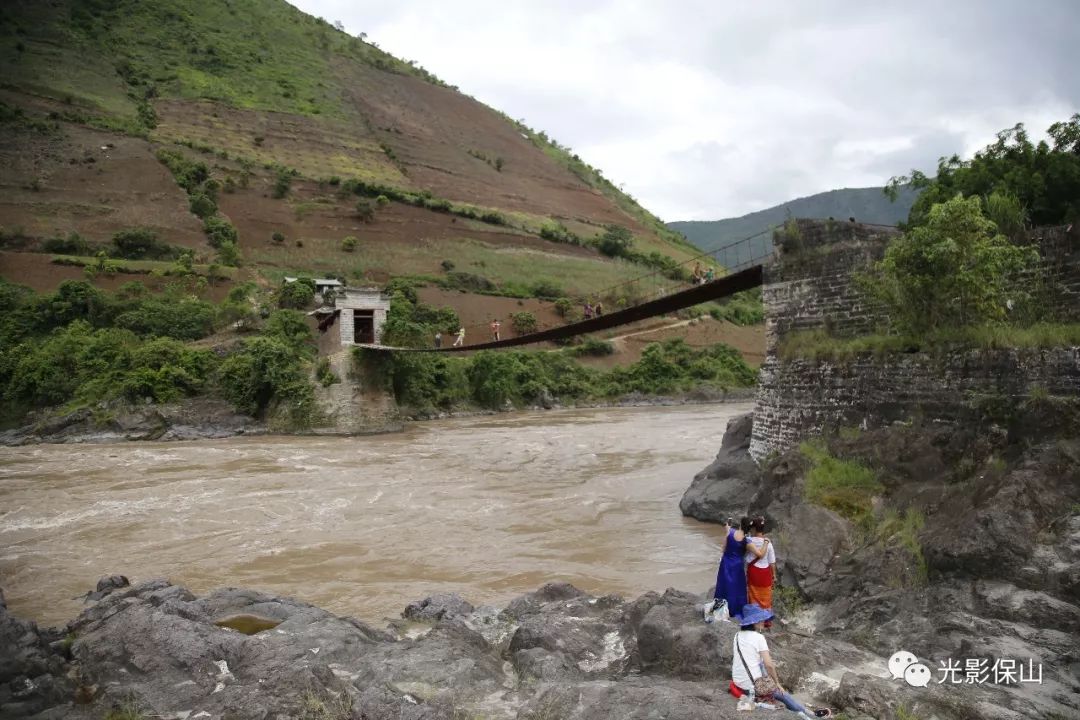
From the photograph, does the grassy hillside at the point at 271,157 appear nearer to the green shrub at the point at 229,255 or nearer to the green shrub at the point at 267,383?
the green shrub at the point at 229,255

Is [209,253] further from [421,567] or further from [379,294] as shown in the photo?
[421,567]

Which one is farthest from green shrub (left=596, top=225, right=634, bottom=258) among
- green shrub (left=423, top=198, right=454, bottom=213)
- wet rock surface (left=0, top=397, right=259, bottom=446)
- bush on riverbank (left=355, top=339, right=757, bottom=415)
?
wet rock surface (left=0, top=397, right=259, bottom=446)

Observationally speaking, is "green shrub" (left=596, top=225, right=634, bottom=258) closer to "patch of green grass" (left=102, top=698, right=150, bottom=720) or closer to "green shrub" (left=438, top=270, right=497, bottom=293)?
"green shrub" (left=438, top=270, right=497, bottom=293)

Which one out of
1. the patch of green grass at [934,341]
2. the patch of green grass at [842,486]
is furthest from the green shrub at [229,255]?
the patch of green grass at [842,486]

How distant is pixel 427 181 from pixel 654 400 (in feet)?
106

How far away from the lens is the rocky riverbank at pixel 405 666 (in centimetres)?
329

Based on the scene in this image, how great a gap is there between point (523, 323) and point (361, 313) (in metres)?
12.8

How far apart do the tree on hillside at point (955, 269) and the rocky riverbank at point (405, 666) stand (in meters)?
3.91

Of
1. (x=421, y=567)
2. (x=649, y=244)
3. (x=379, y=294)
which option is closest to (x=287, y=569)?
(x=421, y=567)

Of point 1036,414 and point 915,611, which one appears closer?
point 915,611

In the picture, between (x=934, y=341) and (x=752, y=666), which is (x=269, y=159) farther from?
(x=752, y=666)

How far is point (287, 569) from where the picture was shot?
7238 millimetres

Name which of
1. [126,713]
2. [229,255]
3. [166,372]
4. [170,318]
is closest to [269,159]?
[229,255]

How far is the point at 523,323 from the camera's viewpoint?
34.3 meters
